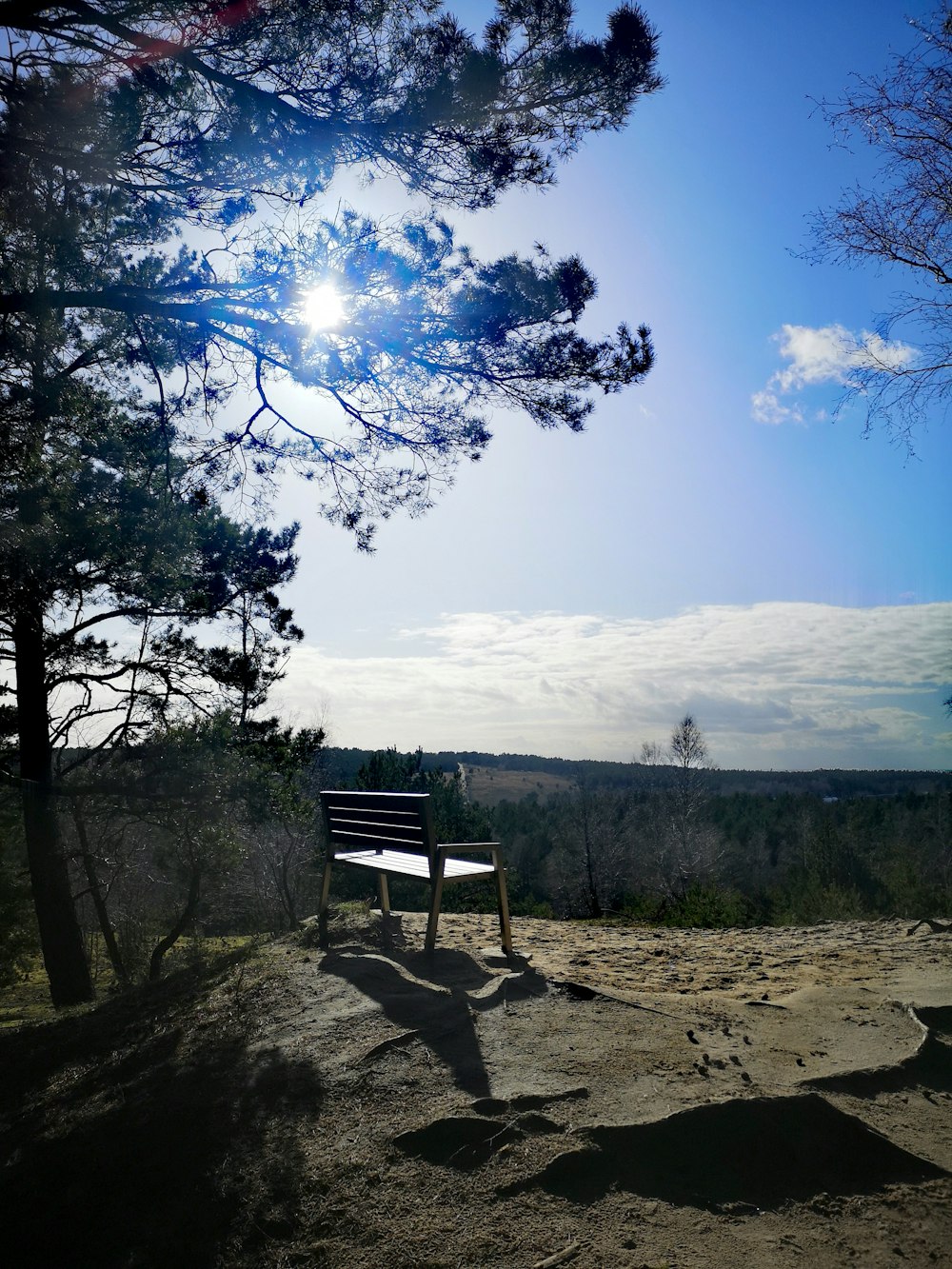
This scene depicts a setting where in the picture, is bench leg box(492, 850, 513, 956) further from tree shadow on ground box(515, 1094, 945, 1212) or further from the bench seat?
tree shadow on ground box(515, 1094, 945, 1212)

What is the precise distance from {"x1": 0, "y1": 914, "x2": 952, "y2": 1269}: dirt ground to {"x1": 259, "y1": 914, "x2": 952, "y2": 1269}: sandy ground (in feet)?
0.03

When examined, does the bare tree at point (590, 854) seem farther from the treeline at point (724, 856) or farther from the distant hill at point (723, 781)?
the distant hill at point (723, 781)

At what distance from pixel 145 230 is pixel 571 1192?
25.7 ft

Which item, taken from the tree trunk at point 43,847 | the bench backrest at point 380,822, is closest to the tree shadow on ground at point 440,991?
the bench backrest at point 380,822

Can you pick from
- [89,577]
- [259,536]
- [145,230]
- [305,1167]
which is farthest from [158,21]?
[305,1167]

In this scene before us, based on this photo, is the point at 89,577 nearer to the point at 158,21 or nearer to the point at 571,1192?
the point at 158,21

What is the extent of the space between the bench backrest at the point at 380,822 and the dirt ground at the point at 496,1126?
85cm

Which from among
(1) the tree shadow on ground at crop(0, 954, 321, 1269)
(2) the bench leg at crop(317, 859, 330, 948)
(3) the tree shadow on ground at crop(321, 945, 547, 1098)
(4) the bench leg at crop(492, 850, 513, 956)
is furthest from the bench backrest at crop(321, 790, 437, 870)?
(1) the tree shadow on ground at crop(0, 954, 321, 1269)

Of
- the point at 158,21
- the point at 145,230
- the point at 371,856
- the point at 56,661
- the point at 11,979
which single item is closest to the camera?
the point at 158,21

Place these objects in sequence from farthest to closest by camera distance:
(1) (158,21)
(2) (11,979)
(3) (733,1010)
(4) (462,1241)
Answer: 1. (2) (11,979)
2. (1) (158,21)
3. (3) (733,1010)
4. (4) (462,1241)

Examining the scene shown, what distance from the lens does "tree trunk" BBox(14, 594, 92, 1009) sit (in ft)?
28.5

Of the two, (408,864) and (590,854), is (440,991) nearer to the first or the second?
(408,864)

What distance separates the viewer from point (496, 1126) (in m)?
2.84

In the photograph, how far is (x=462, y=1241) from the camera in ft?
7.61
